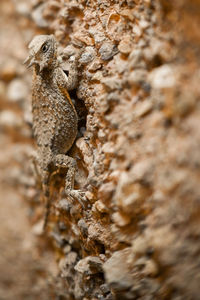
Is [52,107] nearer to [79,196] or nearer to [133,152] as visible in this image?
[79,196]

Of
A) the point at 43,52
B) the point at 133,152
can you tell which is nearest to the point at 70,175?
the point at 133,152

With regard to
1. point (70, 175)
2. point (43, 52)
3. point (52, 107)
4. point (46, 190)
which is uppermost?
point (43, 52)

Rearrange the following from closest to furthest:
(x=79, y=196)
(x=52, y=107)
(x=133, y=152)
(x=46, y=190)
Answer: (x=133, y=152) → (x=79, y=196) → (x=52, y=107) → (x=46, y=190)

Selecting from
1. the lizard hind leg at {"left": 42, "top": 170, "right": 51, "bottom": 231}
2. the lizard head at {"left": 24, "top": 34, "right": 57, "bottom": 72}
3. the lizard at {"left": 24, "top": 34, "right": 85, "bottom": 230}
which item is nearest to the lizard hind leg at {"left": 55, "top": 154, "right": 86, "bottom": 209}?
the lizard at {"left": 24, "top": 34, "right": 85, "bottom": 230}

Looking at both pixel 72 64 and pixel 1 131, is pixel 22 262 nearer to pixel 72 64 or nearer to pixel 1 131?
pixel 1 131

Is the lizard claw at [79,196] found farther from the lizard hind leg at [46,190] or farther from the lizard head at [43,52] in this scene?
the lizard head at [43,52]

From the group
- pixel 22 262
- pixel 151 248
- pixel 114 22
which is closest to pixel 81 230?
pixel 151 248

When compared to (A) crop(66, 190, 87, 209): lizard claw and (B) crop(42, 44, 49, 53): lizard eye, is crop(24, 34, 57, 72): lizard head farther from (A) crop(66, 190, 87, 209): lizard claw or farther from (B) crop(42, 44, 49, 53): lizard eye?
(A) crop(66, 190, 87, 209): lizard claw
